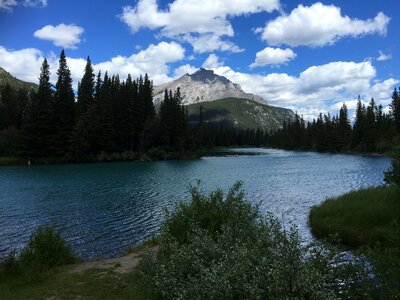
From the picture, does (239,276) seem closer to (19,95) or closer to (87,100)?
(87,100)

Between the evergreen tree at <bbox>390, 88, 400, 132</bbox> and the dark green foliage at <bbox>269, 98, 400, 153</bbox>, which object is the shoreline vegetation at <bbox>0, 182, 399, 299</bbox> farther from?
the evergreen tree at <bbox>390, 88, 400, 132</bbox>

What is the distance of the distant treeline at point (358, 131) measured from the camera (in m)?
122

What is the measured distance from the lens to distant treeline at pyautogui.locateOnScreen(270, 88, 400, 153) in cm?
12168

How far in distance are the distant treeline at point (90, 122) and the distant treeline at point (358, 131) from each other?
60000 mm

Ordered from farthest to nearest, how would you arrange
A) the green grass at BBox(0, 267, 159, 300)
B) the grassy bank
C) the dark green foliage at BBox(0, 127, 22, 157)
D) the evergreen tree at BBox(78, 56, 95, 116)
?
the evergreen tree at BBox(78, 56, 95, 116)
the dark green foliage at BBox(0, 127, 22, 157)
the grassy bank
the green grass at BBox(0, 267, 159, 300)

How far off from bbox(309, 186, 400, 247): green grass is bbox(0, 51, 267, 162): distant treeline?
7791 cm

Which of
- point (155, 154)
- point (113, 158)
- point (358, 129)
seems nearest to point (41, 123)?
point (113, 158)

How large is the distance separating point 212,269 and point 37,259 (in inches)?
346

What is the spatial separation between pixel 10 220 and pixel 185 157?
84571 mm

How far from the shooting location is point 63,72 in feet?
336

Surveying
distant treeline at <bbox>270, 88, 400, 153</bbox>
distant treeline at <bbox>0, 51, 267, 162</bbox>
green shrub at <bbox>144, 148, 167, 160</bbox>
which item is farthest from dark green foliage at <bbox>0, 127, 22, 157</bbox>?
distant treeline at <bbox>270, 88, 400, 153</bbox>

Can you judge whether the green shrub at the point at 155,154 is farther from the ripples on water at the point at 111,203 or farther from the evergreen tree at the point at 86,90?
the ripples on water at the point at 111,203

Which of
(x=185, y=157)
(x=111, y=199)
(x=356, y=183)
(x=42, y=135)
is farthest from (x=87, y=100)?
(x=356, y=183)

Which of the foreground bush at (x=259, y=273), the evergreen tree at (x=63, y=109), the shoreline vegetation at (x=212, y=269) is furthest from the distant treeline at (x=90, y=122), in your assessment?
the foreground bush at (x=259, y=273)
